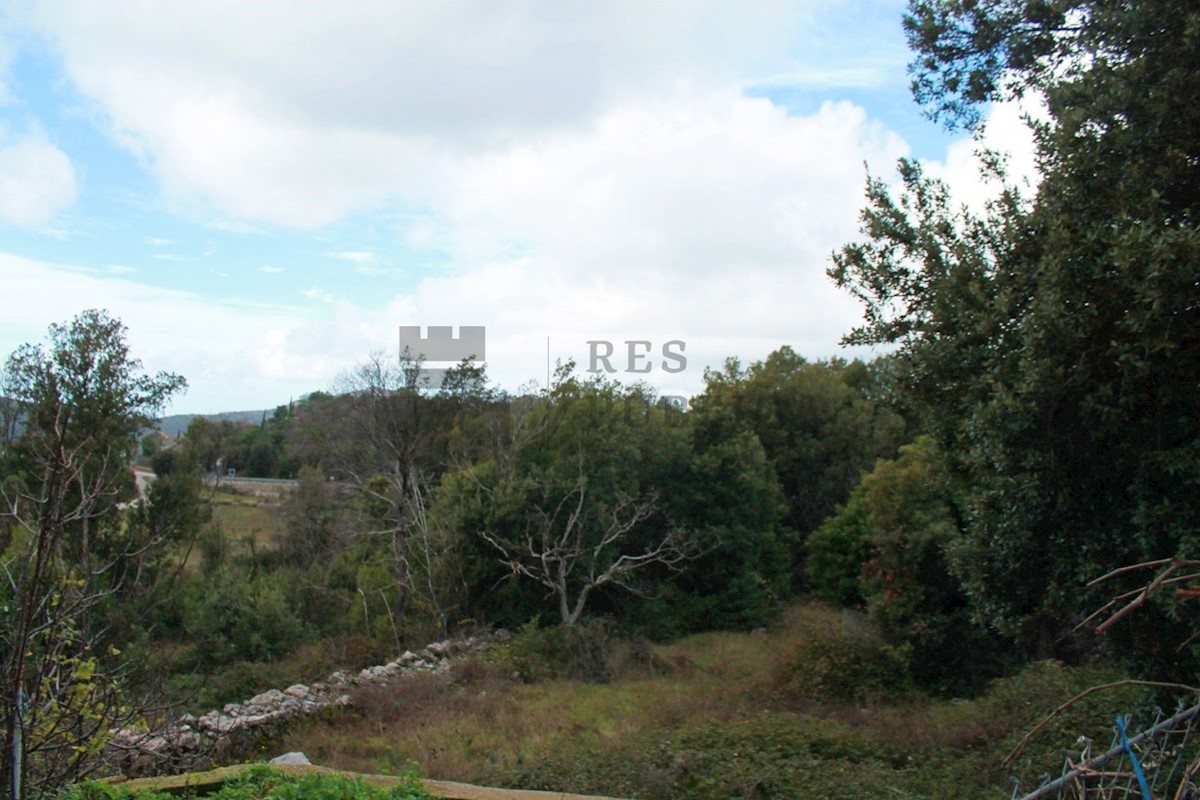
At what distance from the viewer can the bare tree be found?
18.6 meters

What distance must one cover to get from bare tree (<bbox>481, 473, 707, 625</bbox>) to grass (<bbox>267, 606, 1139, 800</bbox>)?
3.38 m

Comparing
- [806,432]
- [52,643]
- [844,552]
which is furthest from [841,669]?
[806,432]

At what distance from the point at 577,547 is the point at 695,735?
10326 millimetres

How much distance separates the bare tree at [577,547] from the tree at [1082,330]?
12.4 metres

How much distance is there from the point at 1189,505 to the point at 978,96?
3.79 meters

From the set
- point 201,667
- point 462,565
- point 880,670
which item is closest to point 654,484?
point 462,565

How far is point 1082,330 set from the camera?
5.53 metres

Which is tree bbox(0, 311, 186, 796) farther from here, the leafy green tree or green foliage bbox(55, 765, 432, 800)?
the leafy green tree

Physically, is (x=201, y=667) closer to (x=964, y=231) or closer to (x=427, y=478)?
(x=427, y=478)

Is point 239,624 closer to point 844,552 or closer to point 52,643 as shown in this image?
point 844,552

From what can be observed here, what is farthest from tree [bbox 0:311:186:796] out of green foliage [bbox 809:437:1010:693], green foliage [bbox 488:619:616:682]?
green foliage [bbox 809:437:1010:693]

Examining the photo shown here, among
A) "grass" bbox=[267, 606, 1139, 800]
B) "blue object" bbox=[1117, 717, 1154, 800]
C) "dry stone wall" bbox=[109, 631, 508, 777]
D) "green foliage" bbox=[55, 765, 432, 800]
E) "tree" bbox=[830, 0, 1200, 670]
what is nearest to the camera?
"blue object" bbox=[1117, 717, 1154, 800]

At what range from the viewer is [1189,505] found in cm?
549

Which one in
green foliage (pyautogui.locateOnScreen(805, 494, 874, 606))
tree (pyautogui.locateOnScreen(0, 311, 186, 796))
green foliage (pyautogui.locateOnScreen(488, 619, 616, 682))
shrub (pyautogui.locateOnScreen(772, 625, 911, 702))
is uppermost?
tree (pyautogui.locateOnScreen(0, 311, 186, 796))
